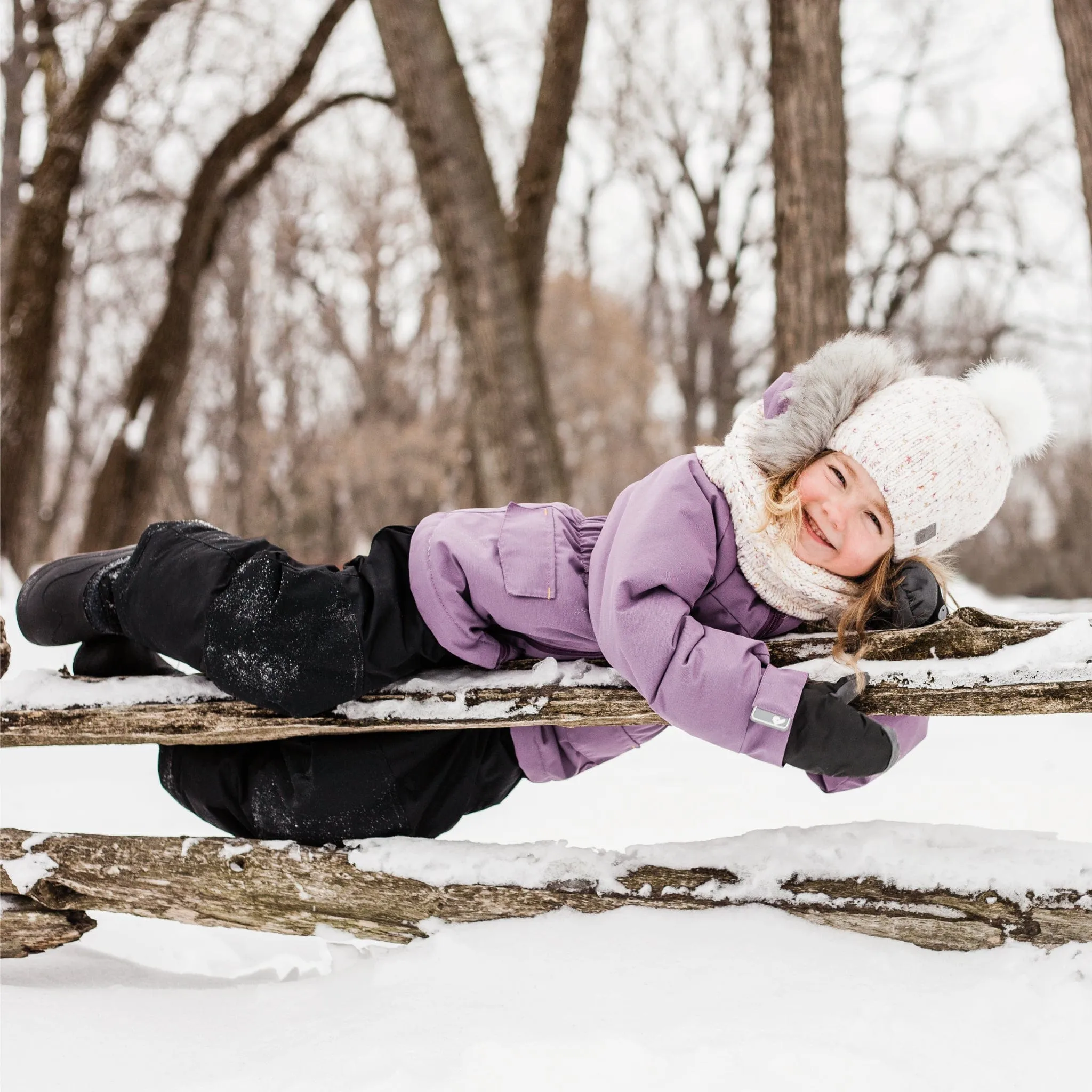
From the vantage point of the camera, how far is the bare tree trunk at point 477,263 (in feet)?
16.3

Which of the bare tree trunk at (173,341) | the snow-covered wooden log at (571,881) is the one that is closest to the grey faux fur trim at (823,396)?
the snow-covered wooden log at (571,881)

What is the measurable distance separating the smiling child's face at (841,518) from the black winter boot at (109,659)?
1.49 meters

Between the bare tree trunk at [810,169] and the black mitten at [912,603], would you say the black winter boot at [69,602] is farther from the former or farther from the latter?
the bare tree trunk at [810,169]

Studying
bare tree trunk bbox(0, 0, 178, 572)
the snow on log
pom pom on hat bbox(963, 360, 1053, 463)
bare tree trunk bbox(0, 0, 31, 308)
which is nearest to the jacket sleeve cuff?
the snow on log

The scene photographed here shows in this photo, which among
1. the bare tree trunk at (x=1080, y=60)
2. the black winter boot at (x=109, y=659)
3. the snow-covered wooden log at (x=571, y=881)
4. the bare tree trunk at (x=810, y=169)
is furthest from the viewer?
the bare tree trunk at (x=810, y=169)

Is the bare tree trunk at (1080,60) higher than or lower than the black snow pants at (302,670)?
higher

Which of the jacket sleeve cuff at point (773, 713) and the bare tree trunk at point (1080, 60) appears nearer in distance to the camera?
the jacket sleeve cuff at point (773, 713)

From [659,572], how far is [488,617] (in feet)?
1.50

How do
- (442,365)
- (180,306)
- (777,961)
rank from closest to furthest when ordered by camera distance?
A: (777,961), (180,306), (442,365)

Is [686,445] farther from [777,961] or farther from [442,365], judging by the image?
[777,961]

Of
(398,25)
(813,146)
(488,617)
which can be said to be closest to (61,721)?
(488,617)

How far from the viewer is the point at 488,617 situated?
2162 mm

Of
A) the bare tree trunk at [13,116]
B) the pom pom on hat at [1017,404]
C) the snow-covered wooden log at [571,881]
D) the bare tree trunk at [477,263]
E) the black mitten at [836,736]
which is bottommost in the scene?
the snow-covered wooden log at [571,881]

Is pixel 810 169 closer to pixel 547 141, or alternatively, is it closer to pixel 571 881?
pixel 547 141
